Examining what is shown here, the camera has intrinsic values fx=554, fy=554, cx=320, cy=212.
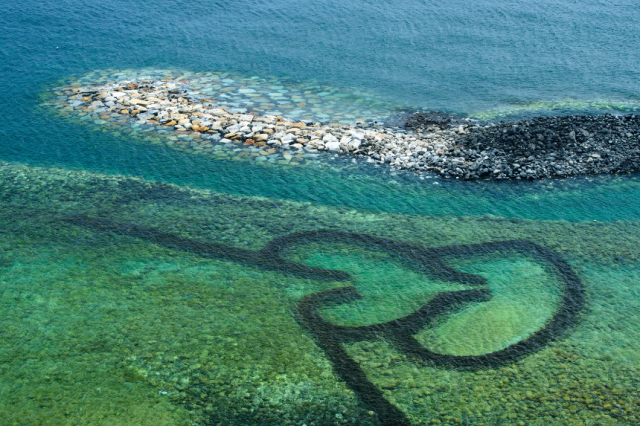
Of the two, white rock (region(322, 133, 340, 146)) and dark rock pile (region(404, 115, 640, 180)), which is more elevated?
dark rock pile (region(404, 115, 640, 180))

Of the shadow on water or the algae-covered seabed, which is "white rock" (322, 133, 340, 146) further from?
the shadow on water

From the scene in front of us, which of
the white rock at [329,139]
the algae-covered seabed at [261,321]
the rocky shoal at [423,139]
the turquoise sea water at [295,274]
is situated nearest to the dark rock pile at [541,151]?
the rocky shoal at [423,139]

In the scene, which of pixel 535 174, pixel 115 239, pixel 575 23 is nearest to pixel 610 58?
pixel 575 23

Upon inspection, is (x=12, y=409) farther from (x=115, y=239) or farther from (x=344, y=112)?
(x=344, y=112)

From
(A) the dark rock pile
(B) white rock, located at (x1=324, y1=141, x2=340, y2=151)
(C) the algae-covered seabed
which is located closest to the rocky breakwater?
(B) white rock, located at (x1=324, y1=141, x2=340, y2=151)

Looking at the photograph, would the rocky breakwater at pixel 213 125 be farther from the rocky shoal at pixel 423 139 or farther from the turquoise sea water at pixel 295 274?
the turquoise sea water at pixel 295 274

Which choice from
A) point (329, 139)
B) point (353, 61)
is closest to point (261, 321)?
point (329, 139)
